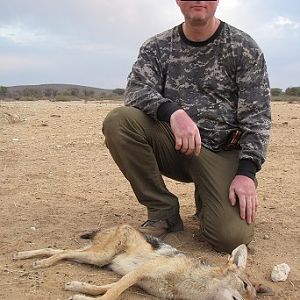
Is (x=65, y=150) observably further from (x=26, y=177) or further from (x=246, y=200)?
(x=246, y=200)

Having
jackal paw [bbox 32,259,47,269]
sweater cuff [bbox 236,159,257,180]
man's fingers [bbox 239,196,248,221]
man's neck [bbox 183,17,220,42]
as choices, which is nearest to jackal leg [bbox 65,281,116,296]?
jackal paw [bbox 32,259,47,269]

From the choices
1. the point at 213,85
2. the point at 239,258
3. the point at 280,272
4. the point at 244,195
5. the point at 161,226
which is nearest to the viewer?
the point at 239,258

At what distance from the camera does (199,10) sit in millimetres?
4559

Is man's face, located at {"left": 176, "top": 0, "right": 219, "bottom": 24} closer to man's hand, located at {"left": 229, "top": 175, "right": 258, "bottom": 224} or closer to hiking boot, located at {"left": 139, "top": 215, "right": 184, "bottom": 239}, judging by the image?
man's hand, located at {"left": 229, "top": 175, "right": 258, "bottom": 224}

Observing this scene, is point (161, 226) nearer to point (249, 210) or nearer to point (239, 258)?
point (249, 210)

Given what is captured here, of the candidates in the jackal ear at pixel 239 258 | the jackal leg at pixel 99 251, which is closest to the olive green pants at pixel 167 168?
the jackal ear at pixel 239 258

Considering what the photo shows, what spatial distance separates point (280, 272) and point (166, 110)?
1482 millimetres

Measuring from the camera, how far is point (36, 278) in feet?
12.6

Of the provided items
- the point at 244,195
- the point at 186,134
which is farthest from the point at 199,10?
the point at 244,195

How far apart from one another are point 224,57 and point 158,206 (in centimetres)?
138

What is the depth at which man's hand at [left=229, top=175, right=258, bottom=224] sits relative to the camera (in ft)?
14.8

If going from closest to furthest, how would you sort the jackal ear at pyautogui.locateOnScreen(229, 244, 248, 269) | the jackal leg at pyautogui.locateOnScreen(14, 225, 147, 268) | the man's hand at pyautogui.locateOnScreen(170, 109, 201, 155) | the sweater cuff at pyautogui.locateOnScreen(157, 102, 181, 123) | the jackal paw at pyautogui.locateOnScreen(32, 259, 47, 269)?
the jackal ear at pyautogui.locateOnScreen(229, 244, 248, 269)
the jackal paw at pyautogui.locateOnScreen(32, 259, 47, 269)
the jackal leg at pyautogui.locateOnScreen(14, 225, 147, 268)
the man's hand at pyautogui.locateOnScreen(170, 109, 201, 155)
the sweater cuff at pyautogui.locateOnScreen(157, 102, 181, 123)

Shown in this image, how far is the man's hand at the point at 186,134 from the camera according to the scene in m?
4.25

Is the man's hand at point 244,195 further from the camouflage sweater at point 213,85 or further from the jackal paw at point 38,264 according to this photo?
the jackal paw at point 38,264
